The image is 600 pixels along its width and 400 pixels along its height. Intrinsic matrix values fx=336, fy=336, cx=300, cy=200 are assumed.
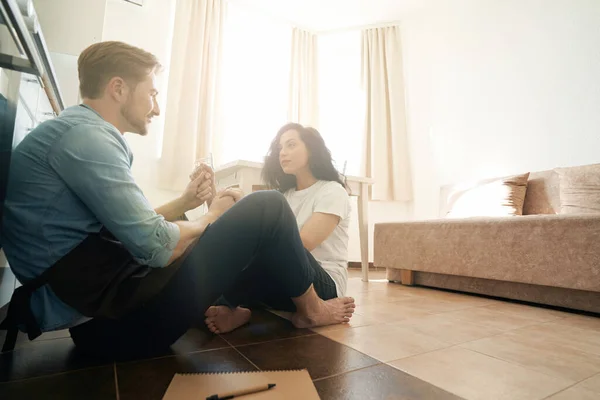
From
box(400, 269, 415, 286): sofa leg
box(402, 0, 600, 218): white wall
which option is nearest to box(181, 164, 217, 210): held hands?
box(400, 269, 415, 286): sofa leg

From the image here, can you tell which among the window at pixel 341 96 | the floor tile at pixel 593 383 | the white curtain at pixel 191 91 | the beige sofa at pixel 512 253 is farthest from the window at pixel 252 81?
the floor tile at pixel 593 383

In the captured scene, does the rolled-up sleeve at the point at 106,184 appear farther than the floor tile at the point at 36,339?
No

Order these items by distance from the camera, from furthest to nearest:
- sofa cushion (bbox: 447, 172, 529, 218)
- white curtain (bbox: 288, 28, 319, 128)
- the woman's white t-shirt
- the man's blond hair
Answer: white curtain (bbox: 288, 28, 319, 128), sofa cushion (bbox: 447, 172, 529, 218), the woman's white t-shirt, the man's blond hair

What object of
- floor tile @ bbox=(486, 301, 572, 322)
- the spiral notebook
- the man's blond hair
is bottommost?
floor tile @ bbox=(486, 301, 572, 322)

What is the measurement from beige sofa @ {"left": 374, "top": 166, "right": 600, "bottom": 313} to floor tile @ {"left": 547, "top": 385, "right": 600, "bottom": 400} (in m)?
0.99

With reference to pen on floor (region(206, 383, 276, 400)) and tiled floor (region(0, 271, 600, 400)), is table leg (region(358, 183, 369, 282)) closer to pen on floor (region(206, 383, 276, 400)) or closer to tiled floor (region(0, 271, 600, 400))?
tiled floor (region(0, 271, 600, 400))

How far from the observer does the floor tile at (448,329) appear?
1133 mm

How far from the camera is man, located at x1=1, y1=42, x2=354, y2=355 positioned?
0.68m

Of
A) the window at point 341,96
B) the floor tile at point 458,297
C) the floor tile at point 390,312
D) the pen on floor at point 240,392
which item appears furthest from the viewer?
the window at point 341,96

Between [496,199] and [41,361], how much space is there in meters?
2.55

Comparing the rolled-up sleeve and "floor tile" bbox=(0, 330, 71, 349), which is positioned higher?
the rolled-up sleeve

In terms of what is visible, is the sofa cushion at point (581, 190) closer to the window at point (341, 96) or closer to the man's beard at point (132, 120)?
the window at point (341, 96)

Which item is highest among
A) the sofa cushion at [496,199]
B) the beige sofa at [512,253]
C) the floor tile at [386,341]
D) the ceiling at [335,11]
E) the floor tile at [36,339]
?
the ceiling at [335,11]

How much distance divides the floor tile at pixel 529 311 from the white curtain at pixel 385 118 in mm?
1944
